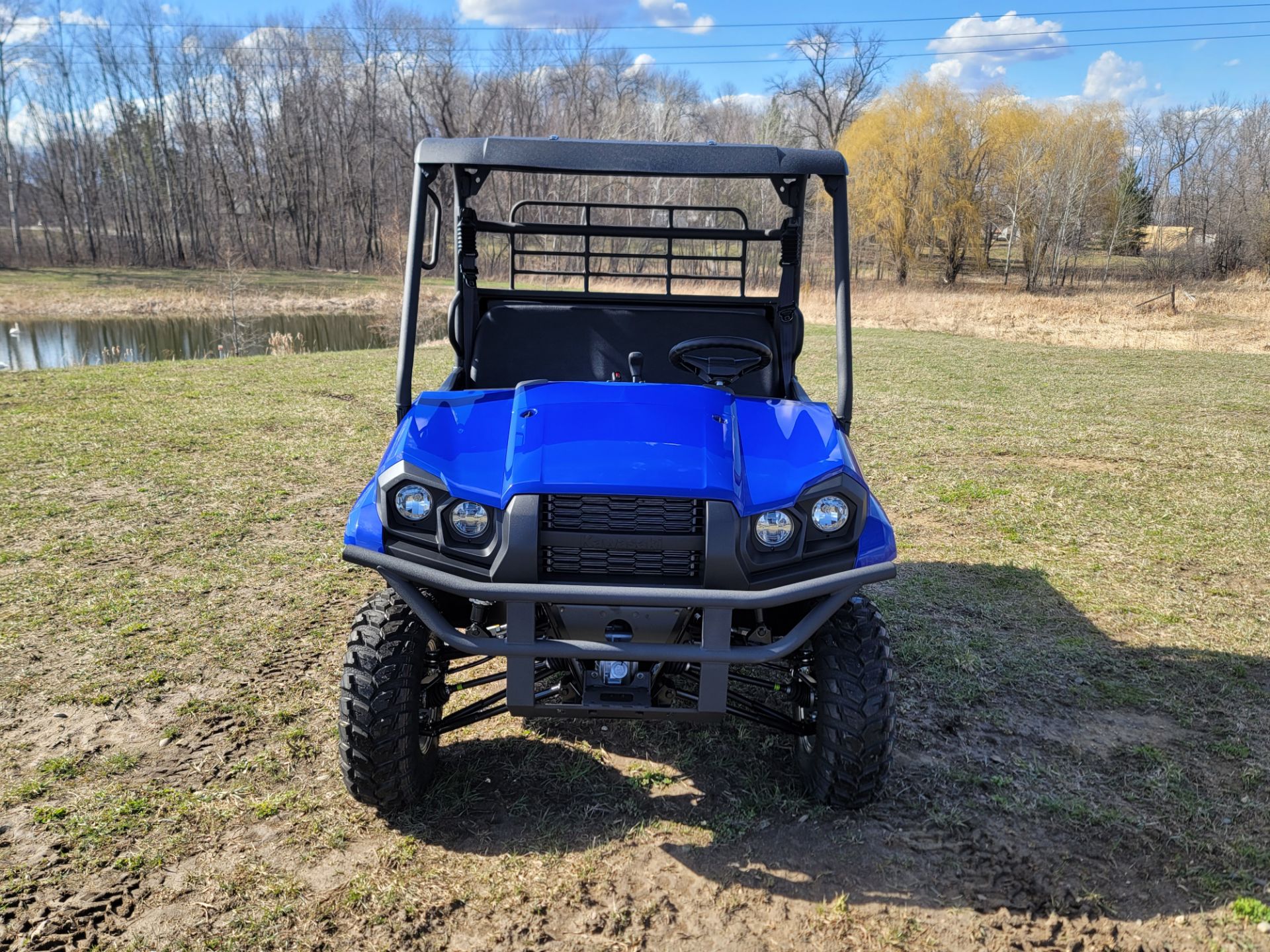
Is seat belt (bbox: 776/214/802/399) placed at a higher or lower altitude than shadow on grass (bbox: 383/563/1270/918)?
higher

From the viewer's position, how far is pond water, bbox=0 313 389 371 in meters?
17.4

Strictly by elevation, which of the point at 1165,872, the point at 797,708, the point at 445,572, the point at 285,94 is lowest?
the point at 1165,872

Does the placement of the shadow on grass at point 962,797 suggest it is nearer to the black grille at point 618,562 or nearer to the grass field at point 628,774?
the grass field at point 628,774

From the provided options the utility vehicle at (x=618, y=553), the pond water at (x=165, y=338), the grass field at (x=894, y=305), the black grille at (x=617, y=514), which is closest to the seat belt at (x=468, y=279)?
the utility vehicle at (x=618, y=553)

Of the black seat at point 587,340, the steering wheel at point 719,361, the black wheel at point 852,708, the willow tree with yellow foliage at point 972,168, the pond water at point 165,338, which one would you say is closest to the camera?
the black wheel at point 852,708

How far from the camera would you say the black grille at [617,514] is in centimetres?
236

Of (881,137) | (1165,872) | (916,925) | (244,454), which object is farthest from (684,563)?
(881,137)

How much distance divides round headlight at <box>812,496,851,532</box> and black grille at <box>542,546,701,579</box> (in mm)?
366

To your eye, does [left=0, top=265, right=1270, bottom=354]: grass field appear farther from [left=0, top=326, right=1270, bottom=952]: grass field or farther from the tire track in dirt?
the tire track in dirt

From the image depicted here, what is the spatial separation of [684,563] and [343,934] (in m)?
1.26

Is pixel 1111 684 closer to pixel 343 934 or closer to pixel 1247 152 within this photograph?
pixel 343 934

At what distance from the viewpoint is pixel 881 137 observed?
4050 cm

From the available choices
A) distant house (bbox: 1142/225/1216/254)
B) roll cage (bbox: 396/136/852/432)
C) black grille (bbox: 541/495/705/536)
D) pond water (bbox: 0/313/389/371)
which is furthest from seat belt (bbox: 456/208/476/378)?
distant house (bbox: 1142/225/1216/254)

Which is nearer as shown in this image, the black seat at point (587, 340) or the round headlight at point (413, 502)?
the round headlight at point (413, 502)
